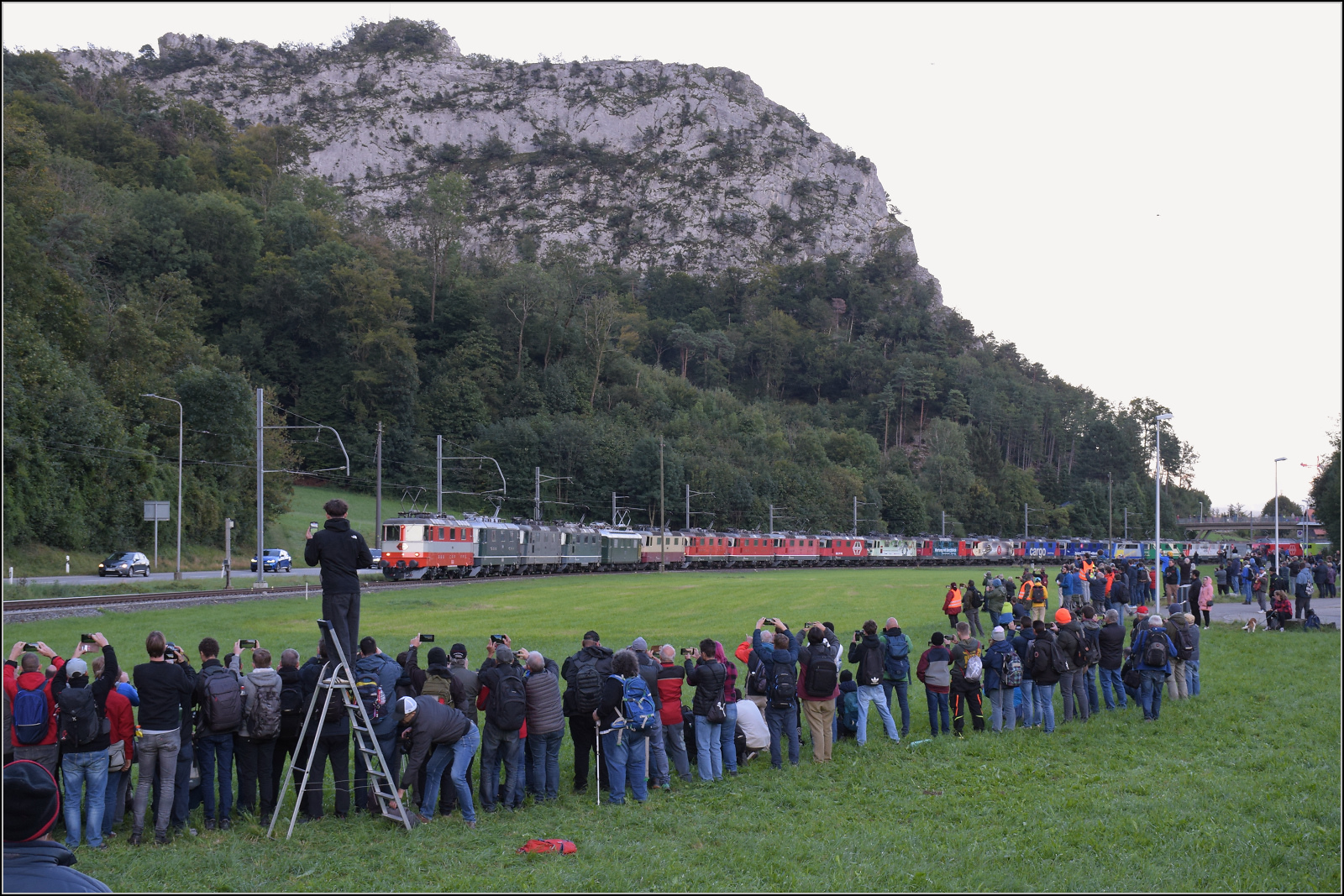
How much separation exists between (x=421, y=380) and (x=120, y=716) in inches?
3483

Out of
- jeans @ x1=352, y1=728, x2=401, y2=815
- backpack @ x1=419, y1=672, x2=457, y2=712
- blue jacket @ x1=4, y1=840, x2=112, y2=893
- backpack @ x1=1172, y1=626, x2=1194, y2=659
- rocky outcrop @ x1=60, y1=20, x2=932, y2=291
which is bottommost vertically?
jeans @ x1=352, y1=728, x2=401, y2=815

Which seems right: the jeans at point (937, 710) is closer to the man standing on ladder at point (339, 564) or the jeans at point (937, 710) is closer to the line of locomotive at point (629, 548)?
the man standing on ladder at point (339, 564)

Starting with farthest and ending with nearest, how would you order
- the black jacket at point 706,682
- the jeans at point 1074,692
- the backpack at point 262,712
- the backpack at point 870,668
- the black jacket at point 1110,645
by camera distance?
the black jacket at point 1110,645, the jeans at point 1074,692, the backpack at point 870,668, the black jacket at point 706,682, the backpack at point 262,712

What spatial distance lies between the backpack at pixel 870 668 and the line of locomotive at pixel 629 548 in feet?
109

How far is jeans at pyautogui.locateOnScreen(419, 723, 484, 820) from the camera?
32.3 ft

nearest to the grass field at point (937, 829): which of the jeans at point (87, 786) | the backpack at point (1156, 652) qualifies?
the jeans at point (87, 786)

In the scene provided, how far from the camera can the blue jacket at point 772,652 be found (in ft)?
39.8

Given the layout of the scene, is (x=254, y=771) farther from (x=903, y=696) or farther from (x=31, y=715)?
(x=903, y=696)

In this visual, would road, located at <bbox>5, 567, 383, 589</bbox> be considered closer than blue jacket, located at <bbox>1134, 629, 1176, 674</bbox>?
No

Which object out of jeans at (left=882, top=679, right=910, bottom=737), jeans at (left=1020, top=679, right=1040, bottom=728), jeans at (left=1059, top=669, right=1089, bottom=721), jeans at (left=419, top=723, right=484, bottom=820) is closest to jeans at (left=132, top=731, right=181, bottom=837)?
jeans at (left=419, top=723, right=484, bottom=820)

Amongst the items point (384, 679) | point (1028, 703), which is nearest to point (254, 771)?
point (384, 679)

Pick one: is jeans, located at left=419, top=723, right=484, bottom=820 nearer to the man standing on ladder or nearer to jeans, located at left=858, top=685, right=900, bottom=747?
the man standing on ladder

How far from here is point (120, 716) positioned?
8.95 m

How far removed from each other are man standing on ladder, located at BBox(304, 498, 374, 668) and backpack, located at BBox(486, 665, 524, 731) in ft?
5.80
